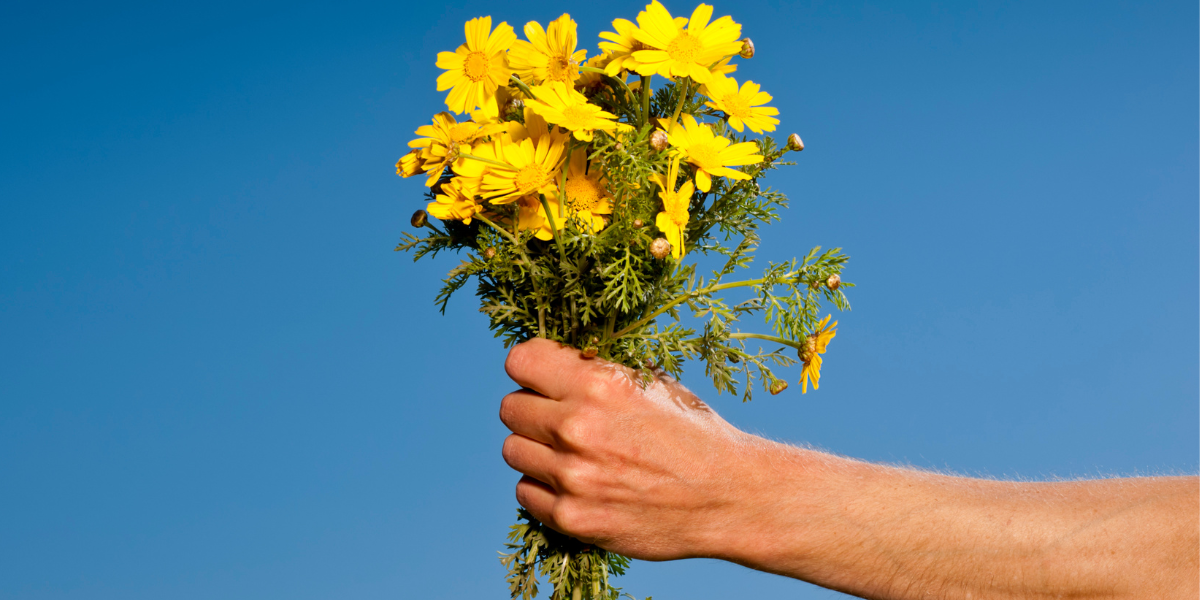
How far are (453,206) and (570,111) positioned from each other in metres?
0.33

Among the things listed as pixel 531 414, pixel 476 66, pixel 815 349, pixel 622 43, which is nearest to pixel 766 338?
pixel 815 349

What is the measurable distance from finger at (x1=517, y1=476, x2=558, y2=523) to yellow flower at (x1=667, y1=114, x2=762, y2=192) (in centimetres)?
76

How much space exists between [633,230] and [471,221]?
0.40 m

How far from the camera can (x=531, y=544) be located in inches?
73.7

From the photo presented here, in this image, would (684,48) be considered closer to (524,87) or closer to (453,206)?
(524,87)

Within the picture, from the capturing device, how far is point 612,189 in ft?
5.44

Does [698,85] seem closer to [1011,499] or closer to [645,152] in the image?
[645,152]

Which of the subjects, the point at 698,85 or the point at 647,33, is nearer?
the point at 647,33

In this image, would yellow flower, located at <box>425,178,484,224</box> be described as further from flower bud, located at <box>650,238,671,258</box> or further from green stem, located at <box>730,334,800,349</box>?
green stem, located at <box>730,334,800,349</box>

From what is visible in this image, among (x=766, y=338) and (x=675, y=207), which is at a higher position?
(x=675, y=207)

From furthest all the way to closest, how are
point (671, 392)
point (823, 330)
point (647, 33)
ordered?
point (671, 392), point (823, 330), point (647, 33)

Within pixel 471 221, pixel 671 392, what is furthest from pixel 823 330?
pixel 471 221

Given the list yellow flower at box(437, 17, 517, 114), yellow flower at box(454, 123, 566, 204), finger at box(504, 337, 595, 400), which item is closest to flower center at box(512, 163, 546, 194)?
yellow flower at box(454, 123, 566, 204)

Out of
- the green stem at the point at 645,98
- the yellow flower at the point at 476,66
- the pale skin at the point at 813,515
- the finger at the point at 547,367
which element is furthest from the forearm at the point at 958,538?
the yellow flower at the point at 476,66
